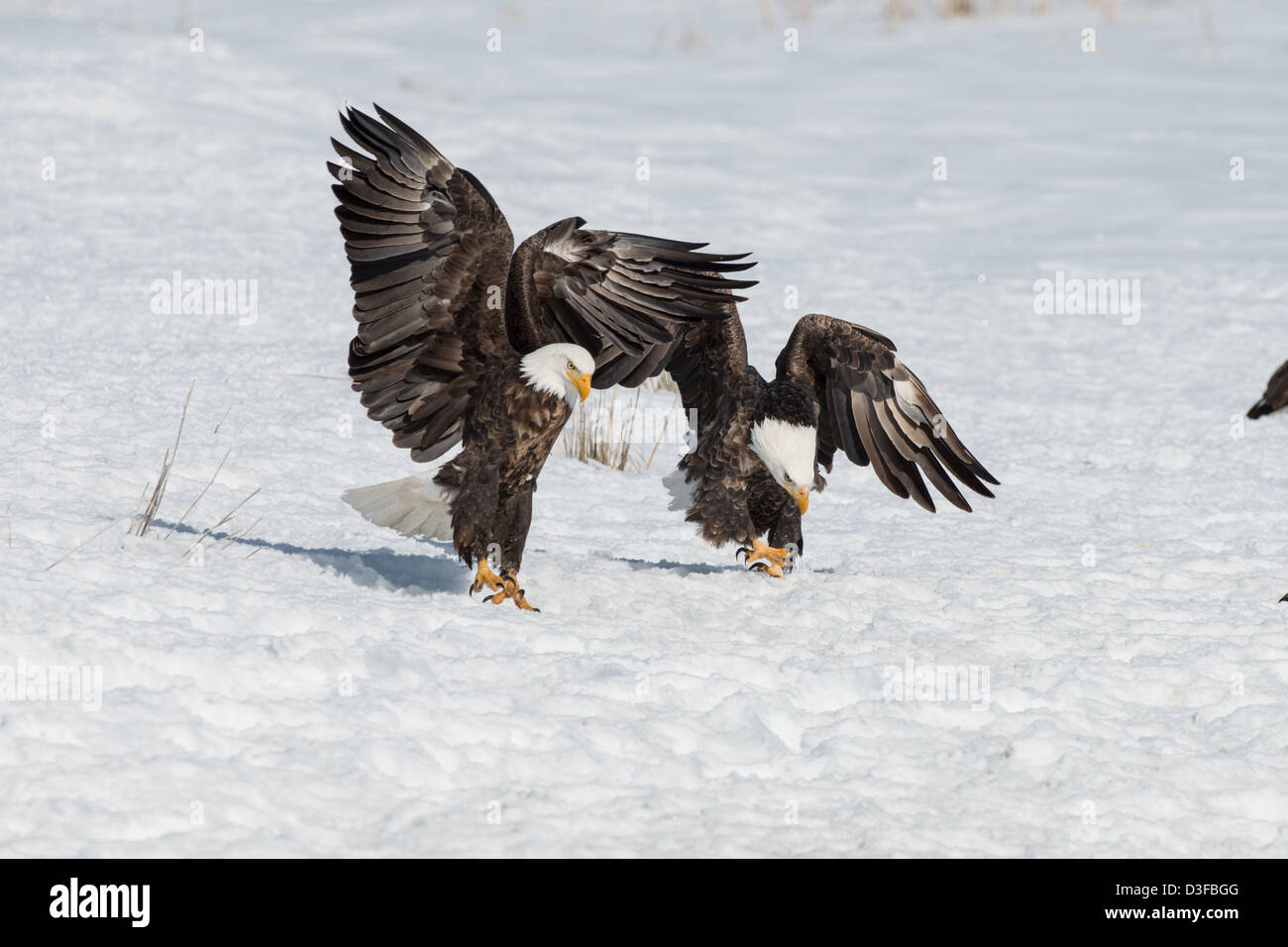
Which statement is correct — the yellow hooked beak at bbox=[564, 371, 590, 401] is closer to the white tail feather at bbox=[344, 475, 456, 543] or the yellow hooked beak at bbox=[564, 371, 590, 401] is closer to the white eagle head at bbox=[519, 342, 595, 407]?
the white eagle head at bbox=[519, 342, 595, 407]

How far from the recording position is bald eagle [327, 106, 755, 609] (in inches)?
214

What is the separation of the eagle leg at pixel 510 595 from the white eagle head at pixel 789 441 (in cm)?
103

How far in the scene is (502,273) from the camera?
18.1 ft

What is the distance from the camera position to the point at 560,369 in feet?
17.4

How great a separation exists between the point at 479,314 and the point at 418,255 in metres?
0.29

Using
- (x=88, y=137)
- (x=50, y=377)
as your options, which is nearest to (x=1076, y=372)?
(x=50, y=377)

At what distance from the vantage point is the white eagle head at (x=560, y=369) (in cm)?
527

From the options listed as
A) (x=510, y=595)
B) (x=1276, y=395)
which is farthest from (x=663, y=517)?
(x=1276, y=395)

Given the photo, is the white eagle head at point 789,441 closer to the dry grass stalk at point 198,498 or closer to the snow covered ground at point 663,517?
the snow covered ground at point 663,517

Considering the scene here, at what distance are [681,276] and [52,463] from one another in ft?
8.79

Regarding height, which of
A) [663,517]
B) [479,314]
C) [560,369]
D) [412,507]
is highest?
[479,314]

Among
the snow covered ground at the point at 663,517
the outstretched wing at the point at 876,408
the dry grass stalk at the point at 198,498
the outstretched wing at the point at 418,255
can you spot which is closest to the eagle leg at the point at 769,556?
the snow covered ground at the point at 663,517

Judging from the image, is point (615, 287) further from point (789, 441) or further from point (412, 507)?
point (412, 507)

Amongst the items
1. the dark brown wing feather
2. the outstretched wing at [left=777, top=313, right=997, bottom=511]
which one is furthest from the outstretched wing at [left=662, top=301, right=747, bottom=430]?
the outstretched wing at [left=777, top=313, right=997, bottom=511]
